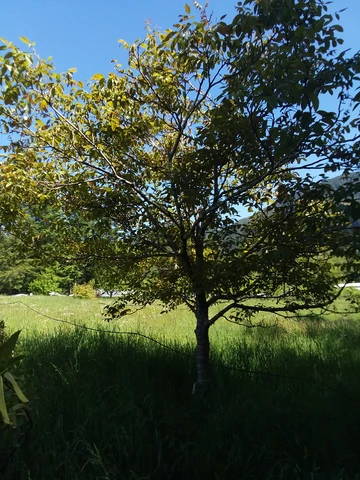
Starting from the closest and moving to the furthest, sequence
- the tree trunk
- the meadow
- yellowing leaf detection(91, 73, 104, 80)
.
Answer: the meadow, yellowing leaf detection(91, 73, 104, 80), the tree trunk

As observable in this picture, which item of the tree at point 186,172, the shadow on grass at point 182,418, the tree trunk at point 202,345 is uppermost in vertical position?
the tree at point 186,172

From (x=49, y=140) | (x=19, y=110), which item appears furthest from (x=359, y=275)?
(x=19, y=110)

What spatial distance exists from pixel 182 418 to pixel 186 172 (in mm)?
1988

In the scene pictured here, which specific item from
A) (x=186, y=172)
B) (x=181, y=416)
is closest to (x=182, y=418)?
(x=181, y=416)

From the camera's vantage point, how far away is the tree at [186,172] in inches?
113

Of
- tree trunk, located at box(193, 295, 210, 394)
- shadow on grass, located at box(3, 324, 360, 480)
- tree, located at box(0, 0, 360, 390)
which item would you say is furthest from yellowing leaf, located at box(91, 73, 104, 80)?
shadow on grass, located at box(3, 324, 360, 480)

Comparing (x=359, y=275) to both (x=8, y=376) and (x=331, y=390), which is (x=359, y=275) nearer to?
(x=331, y=390)

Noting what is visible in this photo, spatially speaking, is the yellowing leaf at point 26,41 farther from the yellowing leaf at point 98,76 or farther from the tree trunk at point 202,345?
the tree trunk at point 202,345

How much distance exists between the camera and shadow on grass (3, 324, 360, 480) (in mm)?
2535

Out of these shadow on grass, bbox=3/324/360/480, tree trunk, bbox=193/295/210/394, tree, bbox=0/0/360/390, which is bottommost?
shadow on grass, bbox=3/324/360/480

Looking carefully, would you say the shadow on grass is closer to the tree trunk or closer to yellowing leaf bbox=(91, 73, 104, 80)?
the tree trunk

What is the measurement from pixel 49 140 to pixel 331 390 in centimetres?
335

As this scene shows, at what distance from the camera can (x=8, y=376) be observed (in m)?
1.47

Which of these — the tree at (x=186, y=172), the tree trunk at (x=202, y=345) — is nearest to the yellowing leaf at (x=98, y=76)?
the tree at (x=186, y=172)
